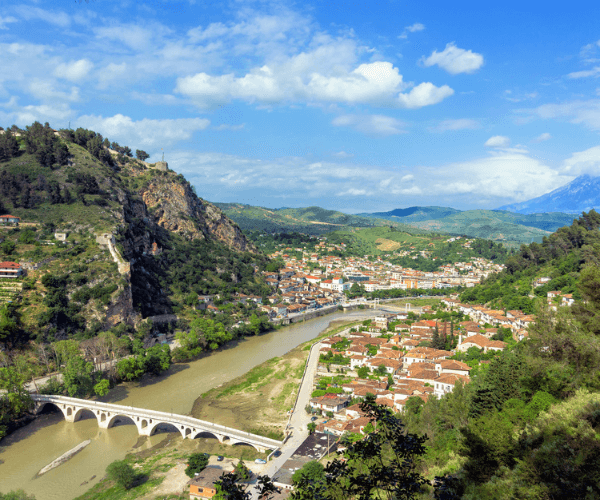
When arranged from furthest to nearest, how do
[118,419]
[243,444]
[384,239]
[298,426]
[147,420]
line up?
[384,239], [118,419], [147,420], [298,426], [243,444]

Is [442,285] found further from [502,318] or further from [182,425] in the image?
[182,425]

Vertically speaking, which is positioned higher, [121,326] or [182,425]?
[121,326]

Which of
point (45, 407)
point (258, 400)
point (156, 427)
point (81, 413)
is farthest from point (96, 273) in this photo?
point (258, 400)

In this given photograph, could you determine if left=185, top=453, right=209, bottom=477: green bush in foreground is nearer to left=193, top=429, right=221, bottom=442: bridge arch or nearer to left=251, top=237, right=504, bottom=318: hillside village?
left=193, top=429, right=221, bottom=442: bridge arch

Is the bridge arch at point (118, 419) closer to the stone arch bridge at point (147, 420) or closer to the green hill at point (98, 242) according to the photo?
the stone arch bridge at point (147, 420)

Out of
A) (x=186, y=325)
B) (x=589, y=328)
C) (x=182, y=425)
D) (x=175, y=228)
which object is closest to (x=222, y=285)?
(x=186, y=325)

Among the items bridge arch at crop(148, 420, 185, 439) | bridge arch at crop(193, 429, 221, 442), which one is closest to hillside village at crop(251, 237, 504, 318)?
bridge arch at crop(148, 420, 185, 439)

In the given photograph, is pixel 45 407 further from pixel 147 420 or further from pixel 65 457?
pixel 147 420

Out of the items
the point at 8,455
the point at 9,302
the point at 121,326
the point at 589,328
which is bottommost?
the point at 8,455
